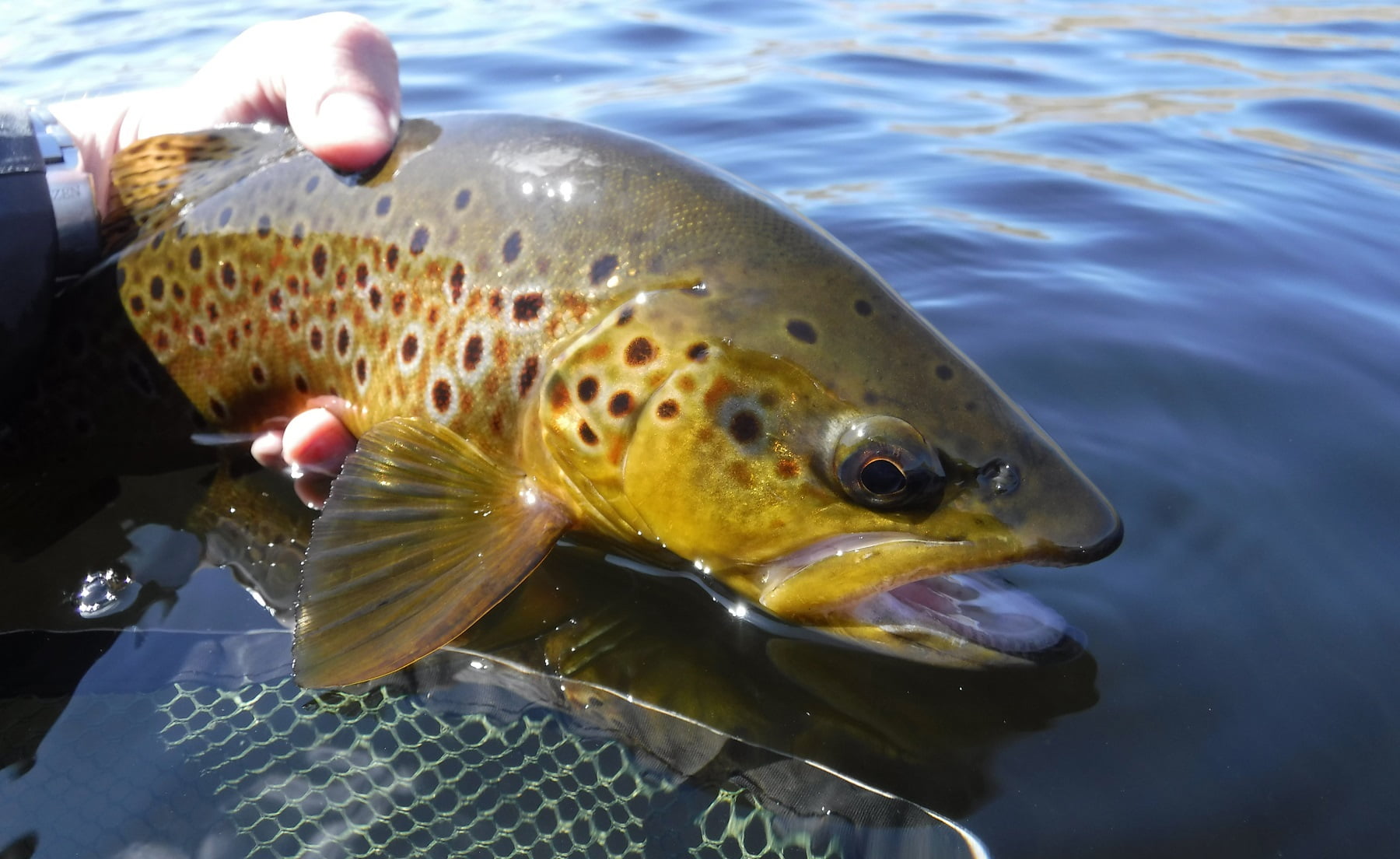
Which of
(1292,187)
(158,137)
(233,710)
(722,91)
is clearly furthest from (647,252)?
(722,91)

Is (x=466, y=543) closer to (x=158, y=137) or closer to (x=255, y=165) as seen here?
(x=255, y=165)

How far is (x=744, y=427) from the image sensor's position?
2.69m

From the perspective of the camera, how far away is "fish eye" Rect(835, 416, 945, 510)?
254cm

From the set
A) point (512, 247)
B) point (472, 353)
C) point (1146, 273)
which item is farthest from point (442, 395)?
point (1146, 273)

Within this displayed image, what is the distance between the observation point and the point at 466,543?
284 cm

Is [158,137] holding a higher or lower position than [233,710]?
higher

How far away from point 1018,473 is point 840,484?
0.45 metres

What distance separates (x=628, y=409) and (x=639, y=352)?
0.16 m

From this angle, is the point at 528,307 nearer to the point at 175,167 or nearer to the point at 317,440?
the point at 317,440

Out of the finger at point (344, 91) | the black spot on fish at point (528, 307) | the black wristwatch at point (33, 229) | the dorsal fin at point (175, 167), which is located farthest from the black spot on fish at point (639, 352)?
the black wristwatch at point (33, 229)

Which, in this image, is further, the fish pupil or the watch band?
the watch band

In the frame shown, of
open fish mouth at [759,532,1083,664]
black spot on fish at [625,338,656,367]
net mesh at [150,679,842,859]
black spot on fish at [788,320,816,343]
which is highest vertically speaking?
black spot on fish at [788,320,816,343]

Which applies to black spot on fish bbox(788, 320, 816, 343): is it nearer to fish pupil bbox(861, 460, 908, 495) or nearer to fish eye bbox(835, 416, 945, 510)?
fish eye bbox(835, 416, 945, 510)

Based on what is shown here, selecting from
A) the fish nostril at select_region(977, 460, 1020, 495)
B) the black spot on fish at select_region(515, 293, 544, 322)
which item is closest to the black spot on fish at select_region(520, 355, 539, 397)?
the black spot on fish at select_region(515, 293, 544, 322)
